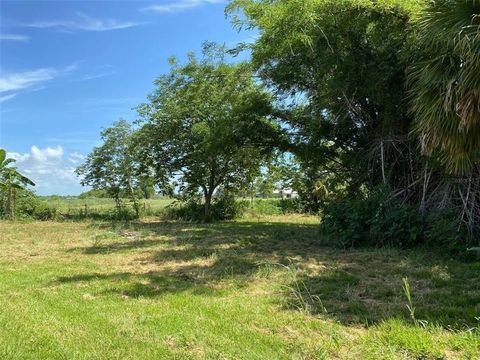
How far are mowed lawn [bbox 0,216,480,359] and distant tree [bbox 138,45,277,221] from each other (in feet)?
28.5

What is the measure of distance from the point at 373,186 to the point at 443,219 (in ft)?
10.8

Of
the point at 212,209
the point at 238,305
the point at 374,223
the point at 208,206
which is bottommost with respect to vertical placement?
the point at 238,305

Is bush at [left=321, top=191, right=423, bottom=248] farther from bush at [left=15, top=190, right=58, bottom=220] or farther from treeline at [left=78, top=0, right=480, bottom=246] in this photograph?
bush at [left=15, top=190, right=58, bottom=220]

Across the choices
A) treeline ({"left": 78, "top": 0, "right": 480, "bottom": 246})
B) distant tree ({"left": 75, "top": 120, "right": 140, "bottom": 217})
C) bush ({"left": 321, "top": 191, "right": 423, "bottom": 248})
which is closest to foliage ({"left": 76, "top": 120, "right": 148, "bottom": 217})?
distant tree ({"left": 75, "top": 120, "right": 140, "bottom": 217})

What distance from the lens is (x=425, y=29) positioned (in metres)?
7.14

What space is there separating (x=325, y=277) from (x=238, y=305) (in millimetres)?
2145

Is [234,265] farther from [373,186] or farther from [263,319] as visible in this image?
[373,186]

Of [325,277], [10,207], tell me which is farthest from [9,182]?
[325,277]

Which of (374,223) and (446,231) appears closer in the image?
(446,231)

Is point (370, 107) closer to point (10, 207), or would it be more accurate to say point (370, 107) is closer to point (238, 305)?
point (238, 305)

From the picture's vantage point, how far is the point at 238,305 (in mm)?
5996

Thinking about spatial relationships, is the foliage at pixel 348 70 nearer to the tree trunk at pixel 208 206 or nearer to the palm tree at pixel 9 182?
the tree trunk at pixel 208 206

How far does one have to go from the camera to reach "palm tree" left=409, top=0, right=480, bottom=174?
5.89 metres

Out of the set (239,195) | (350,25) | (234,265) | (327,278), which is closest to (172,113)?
(239,195)
